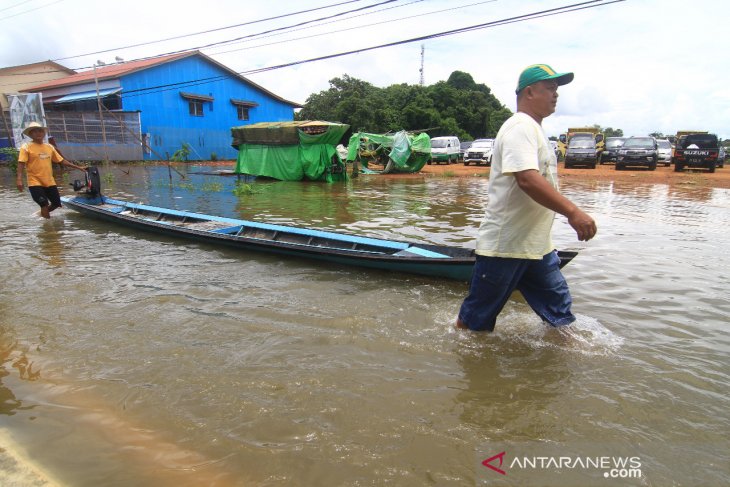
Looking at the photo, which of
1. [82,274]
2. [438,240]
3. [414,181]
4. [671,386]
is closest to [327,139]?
[414,181]

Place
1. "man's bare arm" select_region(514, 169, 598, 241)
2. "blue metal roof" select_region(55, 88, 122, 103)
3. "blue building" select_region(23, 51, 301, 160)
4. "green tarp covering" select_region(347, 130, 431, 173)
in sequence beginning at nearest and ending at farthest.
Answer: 1. "man's bare arm" select_region(514, 169, 598, 241)
2. "green tarp covering" select_region(347, 130, 431, 173)
3. "blue building" select_region(23, 51, 301, 160)
4. "blue metal roof" select_region(55, 88, 122, 103)

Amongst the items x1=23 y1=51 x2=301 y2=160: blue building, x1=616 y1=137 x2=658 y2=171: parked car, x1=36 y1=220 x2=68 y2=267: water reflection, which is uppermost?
x1=23 y1=51 x2=301 y2=160: blue building

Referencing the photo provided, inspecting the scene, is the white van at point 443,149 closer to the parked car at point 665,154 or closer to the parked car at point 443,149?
the parked car at point 443,149

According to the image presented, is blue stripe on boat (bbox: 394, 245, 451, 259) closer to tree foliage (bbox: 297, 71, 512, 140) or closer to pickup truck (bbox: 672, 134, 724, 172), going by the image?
pickup truck (bbox: 672, 134, 724, 172)

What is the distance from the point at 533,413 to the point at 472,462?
2.04 ft

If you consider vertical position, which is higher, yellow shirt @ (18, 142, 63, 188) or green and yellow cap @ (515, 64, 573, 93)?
green and yellow cap @ (515, 64, 573, 93)

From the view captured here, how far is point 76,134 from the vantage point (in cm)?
2409

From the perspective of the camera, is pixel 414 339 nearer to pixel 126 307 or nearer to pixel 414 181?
pixel 126 307

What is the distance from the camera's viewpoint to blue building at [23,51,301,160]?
24.5 metres

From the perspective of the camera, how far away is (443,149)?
91.1 feet

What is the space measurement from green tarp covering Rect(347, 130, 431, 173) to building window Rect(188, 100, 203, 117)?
558 inches

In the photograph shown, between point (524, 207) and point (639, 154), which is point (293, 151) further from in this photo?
point (639, 154)

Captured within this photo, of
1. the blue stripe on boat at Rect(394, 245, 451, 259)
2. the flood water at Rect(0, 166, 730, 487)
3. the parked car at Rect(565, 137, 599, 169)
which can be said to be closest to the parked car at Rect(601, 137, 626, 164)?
the parked car at Rect(565, 137, 599, 169)

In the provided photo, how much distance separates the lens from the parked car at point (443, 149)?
2778cm
